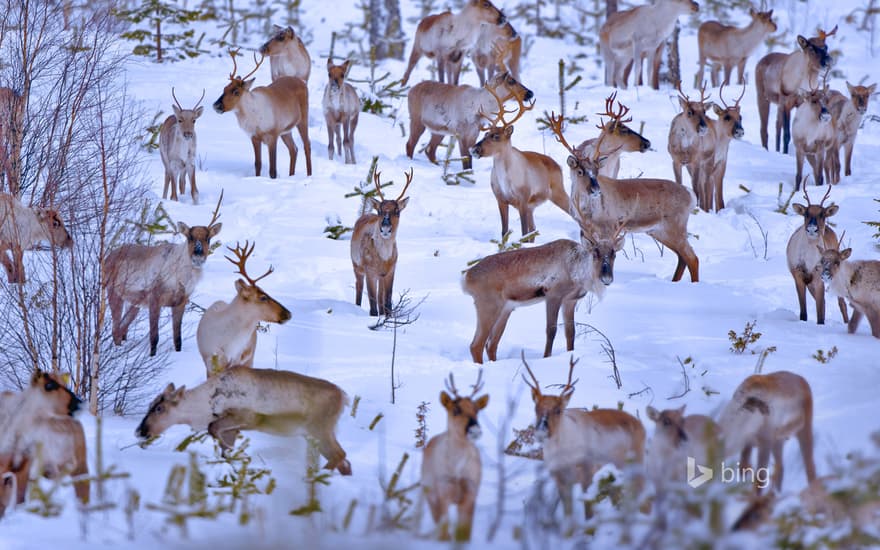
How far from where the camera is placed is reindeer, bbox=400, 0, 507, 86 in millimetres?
18016

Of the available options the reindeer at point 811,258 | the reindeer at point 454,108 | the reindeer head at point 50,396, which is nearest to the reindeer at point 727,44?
the reindeer at point 454,108

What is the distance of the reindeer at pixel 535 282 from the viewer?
9875 mm

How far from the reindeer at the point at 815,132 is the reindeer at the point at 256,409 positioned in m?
9.54

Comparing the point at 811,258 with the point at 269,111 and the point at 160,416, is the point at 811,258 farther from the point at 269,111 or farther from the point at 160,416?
the point at 269,111

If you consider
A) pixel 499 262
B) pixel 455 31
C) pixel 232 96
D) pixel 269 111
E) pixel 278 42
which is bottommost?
pixel 499 262

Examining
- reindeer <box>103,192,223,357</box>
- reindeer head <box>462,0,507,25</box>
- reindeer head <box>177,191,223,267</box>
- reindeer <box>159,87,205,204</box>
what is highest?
reindeer head <box>462,0,507,25</box>

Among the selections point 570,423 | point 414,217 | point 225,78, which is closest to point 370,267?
point 414,217

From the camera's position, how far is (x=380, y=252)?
1078 cm

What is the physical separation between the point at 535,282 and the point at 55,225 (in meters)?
4.22

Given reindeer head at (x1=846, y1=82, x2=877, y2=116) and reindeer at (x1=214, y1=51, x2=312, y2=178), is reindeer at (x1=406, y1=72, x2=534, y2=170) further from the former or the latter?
reindeer head at (x1=846, y1=82, x2=877, y2=116)

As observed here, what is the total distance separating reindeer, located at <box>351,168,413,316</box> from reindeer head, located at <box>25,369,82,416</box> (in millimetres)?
4552

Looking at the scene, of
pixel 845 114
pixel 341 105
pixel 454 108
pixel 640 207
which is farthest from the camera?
pixel 454 108

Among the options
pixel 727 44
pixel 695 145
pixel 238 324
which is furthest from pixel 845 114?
pixel 238 324

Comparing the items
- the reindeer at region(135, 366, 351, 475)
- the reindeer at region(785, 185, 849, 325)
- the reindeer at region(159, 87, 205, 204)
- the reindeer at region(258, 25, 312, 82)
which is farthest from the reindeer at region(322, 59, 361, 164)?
the reindeer at region(135, 366, 351, 475)
